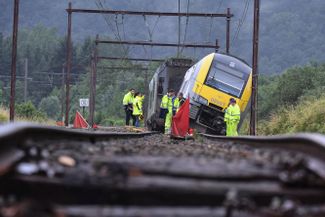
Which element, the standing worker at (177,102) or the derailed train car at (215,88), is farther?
the derailed train car at (215,88)

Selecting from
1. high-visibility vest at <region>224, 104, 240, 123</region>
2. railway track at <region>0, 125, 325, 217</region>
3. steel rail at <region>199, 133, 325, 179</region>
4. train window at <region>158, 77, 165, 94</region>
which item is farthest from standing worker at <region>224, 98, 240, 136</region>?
railway track at <region>0, 125, 325, 217</region>

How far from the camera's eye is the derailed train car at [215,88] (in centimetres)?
2450

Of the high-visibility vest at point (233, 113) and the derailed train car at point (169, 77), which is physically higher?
the derailed train car at point (169, 77)

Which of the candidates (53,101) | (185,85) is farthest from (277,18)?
(185,85)

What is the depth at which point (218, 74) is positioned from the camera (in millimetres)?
24672

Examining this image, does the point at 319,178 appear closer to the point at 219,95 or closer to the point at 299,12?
the point at 219,95

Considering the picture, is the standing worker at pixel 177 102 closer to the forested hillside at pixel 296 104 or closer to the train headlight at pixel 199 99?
the train headlight at pixel 199 99

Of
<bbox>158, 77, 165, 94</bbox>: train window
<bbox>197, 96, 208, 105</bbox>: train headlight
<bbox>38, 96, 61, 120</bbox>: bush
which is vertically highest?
<bbox>158, 77, 165, 94</bbox>: train window

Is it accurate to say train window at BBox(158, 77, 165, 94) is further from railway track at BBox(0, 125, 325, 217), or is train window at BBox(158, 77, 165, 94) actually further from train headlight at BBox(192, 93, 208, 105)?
railway track at BBox(0, 125, 325, 217)

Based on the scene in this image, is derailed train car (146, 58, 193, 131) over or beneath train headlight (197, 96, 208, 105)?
over

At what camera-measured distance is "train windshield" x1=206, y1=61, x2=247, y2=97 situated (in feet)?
80.5

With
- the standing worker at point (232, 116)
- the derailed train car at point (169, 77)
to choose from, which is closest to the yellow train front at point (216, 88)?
the standing worker at point (232, 116)

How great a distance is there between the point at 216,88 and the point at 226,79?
0.48 meters

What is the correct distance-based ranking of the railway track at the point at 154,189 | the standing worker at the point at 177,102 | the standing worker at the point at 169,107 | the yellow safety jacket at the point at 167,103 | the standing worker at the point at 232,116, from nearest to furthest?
the railway track at the point at 154,189 → the standing worker at the point at 232,116 → the standing worker at the point at 177,102 → the standing worker at the point at 169,107 → the yellow safety jacket at the point at 167,103
